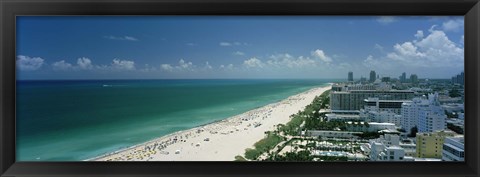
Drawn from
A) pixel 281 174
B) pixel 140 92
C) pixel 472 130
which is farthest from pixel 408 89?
pixel 140 92

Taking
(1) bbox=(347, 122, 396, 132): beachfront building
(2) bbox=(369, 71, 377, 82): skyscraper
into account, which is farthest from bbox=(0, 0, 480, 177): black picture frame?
(2) bbox=(369, 71, 377, 82): skyscraper

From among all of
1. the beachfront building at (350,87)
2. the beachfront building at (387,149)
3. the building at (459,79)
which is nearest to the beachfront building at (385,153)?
the beachfront building at (387,149)

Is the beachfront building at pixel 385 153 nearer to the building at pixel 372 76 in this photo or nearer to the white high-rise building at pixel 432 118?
the white high-rise building at pixel 432 118

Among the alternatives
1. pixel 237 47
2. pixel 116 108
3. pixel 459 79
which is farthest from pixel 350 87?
pixel 116 108

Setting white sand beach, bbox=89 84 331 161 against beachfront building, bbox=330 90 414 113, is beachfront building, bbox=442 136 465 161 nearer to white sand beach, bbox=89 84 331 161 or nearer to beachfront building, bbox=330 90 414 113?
beachfront building, bbox=330 90 414 113

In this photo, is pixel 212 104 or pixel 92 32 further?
pixel 212 104

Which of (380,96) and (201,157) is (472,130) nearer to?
(380,96)

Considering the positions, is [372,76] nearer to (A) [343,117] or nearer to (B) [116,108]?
(A) [343,117]
